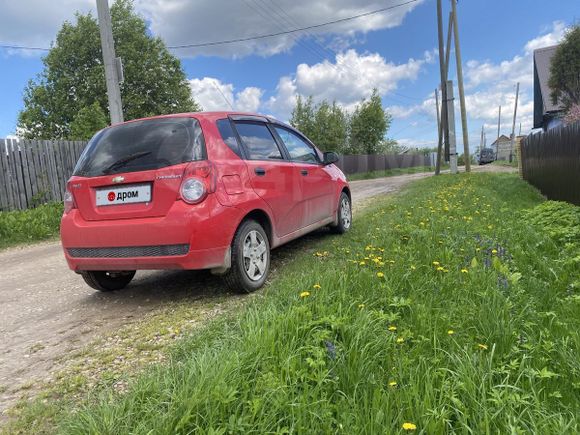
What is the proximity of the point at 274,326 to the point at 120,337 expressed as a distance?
4.33 ft

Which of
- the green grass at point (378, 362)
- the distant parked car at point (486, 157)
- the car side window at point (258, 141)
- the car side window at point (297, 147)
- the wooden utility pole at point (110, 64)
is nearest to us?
the green grass at point (378, 362)

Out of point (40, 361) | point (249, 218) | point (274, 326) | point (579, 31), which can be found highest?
point (579, 31)

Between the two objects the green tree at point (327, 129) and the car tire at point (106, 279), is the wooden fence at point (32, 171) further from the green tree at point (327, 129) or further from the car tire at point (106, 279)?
the green tree at point (327, 129)

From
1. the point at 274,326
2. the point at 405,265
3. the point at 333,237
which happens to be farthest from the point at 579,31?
the point at 274,326

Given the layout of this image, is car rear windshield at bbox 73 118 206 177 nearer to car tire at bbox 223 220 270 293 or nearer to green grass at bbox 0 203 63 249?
car tire at bbox 223 220 270 293

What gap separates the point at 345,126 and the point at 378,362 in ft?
117

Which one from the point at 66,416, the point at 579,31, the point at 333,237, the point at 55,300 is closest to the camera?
the point at 66,416

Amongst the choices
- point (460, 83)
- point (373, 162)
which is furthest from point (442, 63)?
point (373, 162)

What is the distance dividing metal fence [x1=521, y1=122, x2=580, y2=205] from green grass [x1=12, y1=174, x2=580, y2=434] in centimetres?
478

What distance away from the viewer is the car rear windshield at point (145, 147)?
11.6 feet

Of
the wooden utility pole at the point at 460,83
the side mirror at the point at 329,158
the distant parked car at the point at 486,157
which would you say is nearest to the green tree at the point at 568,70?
the wooden utility pole at the point at 460,83

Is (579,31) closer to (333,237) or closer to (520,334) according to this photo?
(333,237)

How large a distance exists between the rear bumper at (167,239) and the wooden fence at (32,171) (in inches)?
294

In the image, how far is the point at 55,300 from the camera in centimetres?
419
